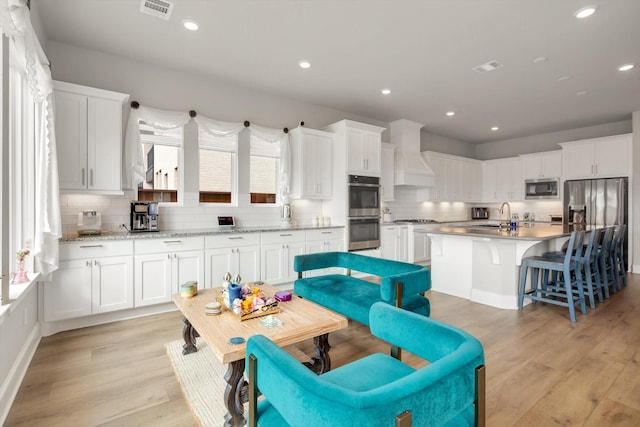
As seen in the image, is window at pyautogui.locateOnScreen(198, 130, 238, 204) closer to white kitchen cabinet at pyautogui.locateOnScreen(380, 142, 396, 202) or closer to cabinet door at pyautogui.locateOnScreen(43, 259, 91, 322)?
cabinet door at pyautogui.locateOnScreen(43, 259, 91, 322)

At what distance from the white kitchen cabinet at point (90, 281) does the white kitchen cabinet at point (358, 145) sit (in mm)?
3396

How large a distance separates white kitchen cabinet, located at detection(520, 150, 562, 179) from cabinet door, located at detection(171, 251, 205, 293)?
25.2ft

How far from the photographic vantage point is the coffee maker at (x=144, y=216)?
374 cm

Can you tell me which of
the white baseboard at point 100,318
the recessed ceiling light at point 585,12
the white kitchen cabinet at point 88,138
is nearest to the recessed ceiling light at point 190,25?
the white kitchen cabinet at point 88,138

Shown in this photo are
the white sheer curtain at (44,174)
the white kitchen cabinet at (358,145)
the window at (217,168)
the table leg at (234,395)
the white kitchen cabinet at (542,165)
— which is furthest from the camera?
the white kitchen cabinet at (542,165)

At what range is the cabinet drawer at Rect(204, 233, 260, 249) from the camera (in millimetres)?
3921

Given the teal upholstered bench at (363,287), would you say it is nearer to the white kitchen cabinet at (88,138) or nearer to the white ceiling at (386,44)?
the white kitchen cabinet at (88,138)

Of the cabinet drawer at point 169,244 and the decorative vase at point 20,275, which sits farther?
the cabinet drawer at point 169,244

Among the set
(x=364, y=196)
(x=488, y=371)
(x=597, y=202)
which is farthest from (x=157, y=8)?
(x=597, y=202)

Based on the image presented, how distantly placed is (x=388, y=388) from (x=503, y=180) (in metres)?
8.71

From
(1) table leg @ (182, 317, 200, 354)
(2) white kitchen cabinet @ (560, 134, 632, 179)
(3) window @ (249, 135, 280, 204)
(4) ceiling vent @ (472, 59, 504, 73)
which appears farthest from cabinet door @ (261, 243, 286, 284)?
(2) white kitchen cabinet @ (560, 134, 632, 179)

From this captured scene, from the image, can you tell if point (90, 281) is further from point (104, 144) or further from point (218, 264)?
point (104, 144)

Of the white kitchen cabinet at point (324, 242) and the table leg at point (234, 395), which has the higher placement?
the white kitchen cabinet at point (324, 242)

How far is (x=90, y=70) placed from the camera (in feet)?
12.2
